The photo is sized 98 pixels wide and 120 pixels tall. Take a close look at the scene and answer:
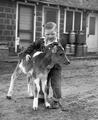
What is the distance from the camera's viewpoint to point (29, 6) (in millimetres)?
13633

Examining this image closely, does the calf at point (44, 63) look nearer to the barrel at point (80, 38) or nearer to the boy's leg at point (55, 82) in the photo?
the boy's leg at point (55, 82)

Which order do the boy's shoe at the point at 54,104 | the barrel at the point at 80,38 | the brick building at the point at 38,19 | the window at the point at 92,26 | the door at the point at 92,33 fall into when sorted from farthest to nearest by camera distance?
the window at the point at 92,26 < the door at the point at 92,33 < the barrel at the point at 80,38 < the brick building at the point at 38,19 < the boy's shoe at the point at 54,104

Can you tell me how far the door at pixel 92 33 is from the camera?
679 inches

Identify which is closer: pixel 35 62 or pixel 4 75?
pixel 35 62

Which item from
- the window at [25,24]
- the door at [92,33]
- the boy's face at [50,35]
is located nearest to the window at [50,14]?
the window at [25,24]

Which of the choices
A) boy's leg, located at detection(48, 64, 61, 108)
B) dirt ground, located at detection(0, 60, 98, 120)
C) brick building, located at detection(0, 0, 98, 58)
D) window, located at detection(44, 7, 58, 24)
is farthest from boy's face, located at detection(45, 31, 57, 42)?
window, located at detection(44, 7, 58, 24)

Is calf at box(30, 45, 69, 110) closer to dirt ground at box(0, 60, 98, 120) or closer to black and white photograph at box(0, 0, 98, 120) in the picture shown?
black and white photograph at box(0, 0, 98, 120)

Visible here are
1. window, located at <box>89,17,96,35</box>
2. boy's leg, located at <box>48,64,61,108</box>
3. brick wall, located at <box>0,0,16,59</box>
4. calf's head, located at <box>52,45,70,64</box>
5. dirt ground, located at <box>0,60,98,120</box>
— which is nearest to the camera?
dirt ground, located at <box>0,60,98,120</box>

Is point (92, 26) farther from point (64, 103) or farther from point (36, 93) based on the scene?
point (36, 93)

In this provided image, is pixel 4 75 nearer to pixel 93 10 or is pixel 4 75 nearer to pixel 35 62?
pixel 35 62

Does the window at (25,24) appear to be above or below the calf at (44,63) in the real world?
above

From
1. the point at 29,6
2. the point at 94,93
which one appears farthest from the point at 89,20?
the point at 94,93

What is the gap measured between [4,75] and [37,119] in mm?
4662

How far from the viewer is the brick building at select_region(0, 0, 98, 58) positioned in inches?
500
